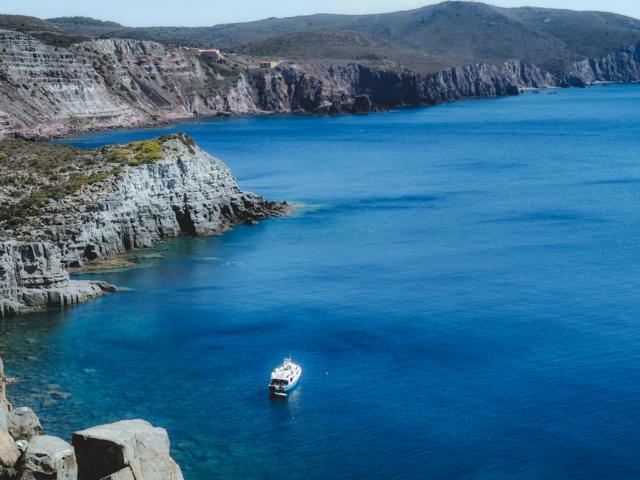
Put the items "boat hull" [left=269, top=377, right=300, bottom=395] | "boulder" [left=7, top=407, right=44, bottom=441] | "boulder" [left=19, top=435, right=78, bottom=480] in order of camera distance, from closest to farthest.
→ 1. "boulder" [left=19, top=435, right=78, bottom=480]
2. "boulder" [left=7, top=407, right=44, bottom=441]
3. "boat hull" [left=269, top=377, right=300, bottom=395]

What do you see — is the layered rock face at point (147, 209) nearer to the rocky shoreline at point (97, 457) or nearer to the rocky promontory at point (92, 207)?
the rocky promontory at point (92, 207)

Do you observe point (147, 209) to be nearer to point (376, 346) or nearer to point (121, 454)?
point (376, 346)

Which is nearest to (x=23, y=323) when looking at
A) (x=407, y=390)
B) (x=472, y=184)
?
(x=407, y=390)

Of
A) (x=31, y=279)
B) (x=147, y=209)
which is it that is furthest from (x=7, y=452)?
(x=147, y=209)

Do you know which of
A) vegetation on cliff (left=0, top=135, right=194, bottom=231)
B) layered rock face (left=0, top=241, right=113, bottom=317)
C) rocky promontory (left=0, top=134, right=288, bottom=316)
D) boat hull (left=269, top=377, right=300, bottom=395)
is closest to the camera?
boat hull (left=269, top=377, right=300, bottom=395)

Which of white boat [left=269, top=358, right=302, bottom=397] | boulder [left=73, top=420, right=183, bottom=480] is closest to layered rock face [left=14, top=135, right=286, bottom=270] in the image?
white boat [left=269, top=358, right=302, bottom=397]

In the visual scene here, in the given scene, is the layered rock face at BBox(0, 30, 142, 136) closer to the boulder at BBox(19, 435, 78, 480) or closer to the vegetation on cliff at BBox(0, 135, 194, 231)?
the vegetation on cliff at BBox(0, 135, 194, 231)
